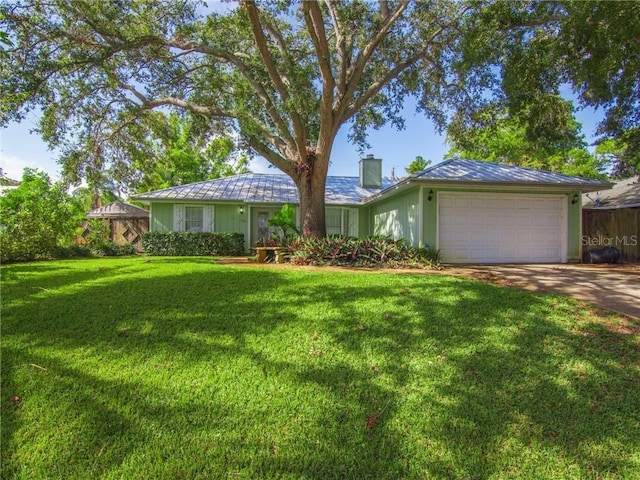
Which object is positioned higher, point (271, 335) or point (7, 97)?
point (7, 97)

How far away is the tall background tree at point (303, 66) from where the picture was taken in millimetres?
7438

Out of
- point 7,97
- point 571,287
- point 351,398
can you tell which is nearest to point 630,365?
point 351,398

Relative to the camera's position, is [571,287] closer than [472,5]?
Yes

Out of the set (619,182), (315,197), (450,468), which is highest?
(619,182)

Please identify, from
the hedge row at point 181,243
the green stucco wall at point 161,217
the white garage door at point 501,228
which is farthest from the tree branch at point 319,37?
the green stucco wall at point 161,217

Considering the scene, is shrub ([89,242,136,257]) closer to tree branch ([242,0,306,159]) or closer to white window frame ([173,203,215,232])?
white window frame ([173,203,215,232])

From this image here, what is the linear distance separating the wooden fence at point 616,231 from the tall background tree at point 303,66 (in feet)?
13.0

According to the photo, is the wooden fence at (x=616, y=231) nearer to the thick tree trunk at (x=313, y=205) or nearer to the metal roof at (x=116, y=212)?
the thick tree trunk at (x=313, y=205)

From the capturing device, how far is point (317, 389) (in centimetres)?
298

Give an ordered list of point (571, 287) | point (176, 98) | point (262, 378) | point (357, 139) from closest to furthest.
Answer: point (262, 378) → point (571, 287) → point (176, 98) → point (357, 139)

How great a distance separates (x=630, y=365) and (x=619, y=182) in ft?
66.4

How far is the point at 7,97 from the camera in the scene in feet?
27.5

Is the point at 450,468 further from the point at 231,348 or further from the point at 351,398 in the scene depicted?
the point at 231,348

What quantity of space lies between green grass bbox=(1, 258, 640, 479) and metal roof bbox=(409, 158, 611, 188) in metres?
5.64
